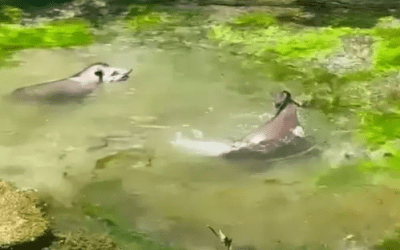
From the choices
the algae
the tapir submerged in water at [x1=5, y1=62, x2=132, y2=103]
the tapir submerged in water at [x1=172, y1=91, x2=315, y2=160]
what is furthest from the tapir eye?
the algae

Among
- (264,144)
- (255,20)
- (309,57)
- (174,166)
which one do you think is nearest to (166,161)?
(174,166)

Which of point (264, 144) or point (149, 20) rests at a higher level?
point (149, 20)

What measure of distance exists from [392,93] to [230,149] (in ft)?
2.02

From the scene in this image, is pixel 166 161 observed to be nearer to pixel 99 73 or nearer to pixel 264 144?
pixel 264 144

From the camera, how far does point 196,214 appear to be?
142 centimetres

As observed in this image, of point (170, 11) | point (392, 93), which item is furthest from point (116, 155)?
point (170, 11)

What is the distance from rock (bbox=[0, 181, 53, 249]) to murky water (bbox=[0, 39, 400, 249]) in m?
0.07

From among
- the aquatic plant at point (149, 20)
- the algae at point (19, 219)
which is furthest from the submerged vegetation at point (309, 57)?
the algae at point (19, 219)

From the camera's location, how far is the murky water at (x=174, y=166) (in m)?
1.38

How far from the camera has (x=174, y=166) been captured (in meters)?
1.61

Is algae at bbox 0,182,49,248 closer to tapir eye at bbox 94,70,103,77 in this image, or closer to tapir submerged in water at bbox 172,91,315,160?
tapir submerged in water at bbox 172,91,315,160

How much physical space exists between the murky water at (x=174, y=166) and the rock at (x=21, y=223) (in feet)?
0.22

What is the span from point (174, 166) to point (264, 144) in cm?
25

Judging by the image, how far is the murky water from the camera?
138cm
